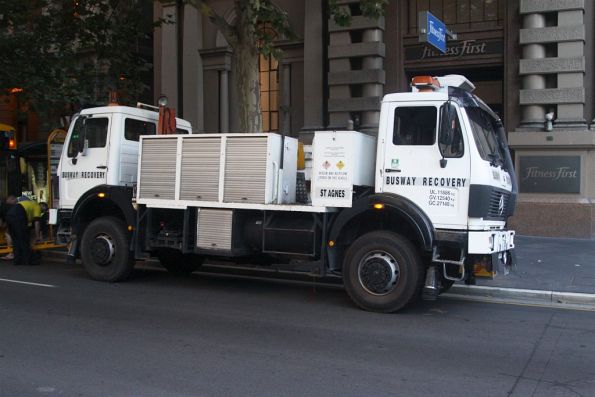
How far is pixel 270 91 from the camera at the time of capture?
63.9ft

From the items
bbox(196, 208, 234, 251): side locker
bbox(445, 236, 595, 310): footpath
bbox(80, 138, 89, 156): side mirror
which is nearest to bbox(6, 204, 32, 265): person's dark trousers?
bbox(80, 138, 89, 156): side mirror

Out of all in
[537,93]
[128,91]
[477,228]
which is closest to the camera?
[477,228]

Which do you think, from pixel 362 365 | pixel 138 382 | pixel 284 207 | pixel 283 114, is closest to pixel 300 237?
pixel 284 207

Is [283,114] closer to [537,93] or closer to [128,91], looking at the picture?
[128,91]

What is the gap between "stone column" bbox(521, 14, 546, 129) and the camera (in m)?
15.0

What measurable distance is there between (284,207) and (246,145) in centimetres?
113

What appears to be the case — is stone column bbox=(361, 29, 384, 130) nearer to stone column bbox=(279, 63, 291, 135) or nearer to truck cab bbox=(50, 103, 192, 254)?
stone column bbox=(279, 63, 291, 135)

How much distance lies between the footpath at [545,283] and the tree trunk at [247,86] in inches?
211

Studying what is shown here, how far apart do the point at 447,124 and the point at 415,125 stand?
551mm

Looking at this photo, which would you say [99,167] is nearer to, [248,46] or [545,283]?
[248,46]

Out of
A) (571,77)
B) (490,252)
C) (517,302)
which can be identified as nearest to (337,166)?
(490,252)

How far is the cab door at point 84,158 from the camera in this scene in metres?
10.3

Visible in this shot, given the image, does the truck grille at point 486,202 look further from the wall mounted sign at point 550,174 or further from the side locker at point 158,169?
the wall mounted sign at point 550,174

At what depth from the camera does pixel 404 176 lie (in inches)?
312
